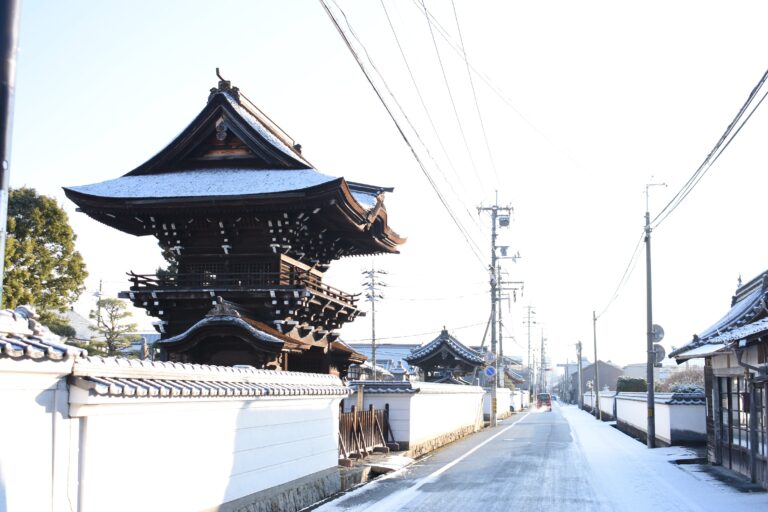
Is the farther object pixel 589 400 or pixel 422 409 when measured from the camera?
pixel 589 400

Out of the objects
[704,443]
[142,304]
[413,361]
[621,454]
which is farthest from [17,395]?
[413,361]

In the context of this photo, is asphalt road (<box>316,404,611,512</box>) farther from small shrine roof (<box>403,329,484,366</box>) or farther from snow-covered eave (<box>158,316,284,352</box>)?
small shrine roof (<box>403,329,484,366</box>)

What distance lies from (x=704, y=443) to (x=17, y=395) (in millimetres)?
24669

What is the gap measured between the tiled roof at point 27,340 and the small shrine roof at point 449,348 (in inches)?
1359

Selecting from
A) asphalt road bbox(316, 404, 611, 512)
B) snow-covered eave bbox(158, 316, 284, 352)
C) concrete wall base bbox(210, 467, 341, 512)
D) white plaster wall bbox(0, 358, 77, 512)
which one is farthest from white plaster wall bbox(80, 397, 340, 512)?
snow-covered eave bbox(158, 316, 284, 352)

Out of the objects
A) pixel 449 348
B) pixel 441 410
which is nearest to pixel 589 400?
pixel 449 348

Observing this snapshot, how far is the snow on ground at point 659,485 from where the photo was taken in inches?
549

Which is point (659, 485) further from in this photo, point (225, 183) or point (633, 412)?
point (633, 412)

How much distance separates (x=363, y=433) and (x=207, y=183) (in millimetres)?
8493

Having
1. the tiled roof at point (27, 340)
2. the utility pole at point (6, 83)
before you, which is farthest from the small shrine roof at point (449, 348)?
the utility pole at point (6, 83)

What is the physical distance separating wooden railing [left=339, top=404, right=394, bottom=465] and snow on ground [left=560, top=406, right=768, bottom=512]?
20.2 feet

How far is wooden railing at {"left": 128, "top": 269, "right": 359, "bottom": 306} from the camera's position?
2182cm

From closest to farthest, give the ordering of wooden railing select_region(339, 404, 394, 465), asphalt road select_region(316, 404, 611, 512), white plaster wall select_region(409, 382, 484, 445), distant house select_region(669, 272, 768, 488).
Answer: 1. asphalt road select_region(316, 404, 611, 512)
2. distant house select_region(669, 272, 768, 488)
3. wooden railing select_region(339, 404, 394, 465)
4. white plaster wall select_region(409, 382, 484, 445)

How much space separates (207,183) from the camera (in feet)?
72.6
